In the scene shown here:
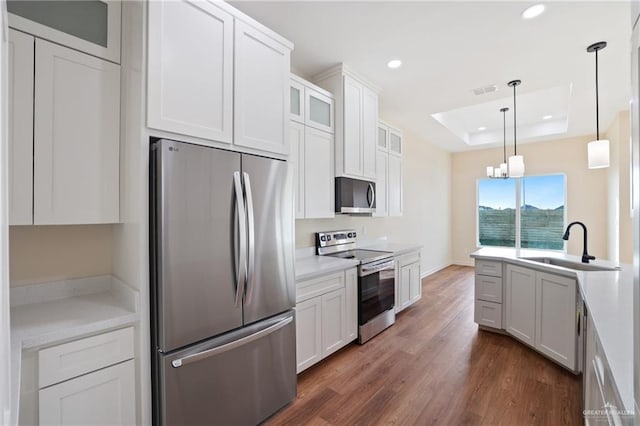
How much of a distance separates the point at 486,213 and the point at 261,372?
6674mm

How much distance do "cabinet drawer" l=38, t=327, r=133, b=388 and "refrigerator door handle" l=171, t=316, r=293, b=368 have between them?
0.85 feet

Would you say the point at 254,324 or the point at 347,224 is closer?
the point at 254,324

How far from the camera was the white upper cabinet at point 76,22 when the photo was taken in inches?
56.0

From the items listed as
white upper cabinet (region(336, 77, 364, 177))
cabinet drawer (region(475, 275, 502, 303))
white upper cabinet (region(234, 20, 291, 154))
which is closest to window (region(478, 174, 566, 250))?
cabinet drawer (region(475, 275, 502, 303))

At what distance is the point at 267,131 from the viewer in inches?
78.7

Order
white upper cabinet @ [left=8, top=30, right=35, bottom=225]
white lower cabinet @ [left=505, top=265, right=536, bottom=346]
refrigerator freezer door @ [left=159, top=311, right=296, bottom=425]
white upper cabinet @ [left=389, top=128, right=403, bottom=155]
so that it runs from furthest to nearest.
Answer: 1. white upper cabinet @ [left=389, top=128, right=403, bottom=155]
2. white lower cabinet @ [left=505, top=265, right=536, bottom=346]
3. refrigerator freezer door @ [left=159, top=311, right=296, bottom=425]
4. white upper cabinet @ [left=8, top=30, right=35, bottom=225]

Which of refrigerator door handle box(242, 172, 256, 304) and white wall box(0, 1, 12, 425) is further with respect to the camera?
refrigerator door handle box(242, 172, 256, 304)

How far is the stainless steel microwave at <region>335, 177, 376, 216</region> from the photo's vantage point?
3070 mm

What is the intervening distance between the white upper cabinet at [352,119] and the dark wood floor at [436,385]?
1888mm

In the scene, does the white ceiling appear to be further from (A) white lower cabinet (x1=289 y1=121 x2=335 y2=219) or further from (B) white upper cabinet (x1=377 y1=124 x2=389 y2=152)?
(A) white lower cabinet (x1=289 y1=121 x2=335 y2=219)

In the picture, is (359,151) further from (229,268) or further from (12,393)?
(12,393)

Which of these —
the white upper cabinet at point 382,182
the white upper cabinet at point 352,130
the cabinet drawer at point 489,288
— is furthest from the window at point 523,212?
the white upper cabinet at point 352,130

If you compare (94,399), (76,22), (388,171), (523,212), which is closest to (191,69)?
(76,22)

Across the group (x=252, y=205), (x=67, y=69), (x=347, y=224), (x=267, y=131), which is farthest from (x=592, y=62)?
(x=67, y=69)
